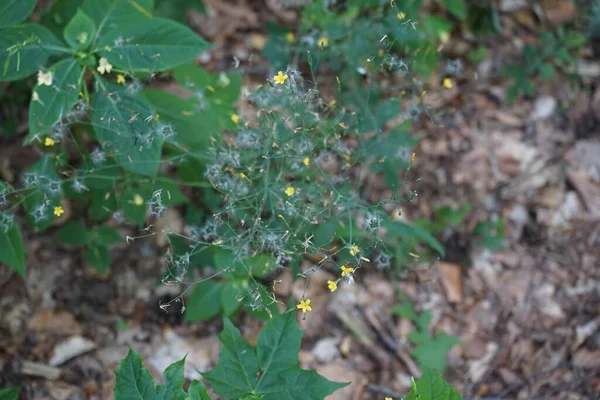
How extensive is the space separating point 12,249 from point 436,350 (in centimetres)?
196

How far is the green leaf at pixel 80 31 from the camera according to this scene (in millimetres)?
2135

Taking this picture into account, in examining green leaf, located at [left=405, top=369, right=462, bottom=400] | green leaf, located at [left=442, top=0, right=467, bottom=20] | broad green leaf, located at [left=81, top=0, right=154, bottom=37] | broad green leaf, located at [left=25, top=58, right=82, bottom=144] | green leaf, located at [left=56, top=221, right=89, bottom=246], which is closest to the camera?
green leaf, located at [left=405, top=369, right=462, bottom=400]

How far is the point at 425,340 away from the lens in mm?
2977

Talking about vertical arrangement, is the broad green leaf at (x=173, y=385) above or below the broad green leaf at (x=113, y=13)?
below

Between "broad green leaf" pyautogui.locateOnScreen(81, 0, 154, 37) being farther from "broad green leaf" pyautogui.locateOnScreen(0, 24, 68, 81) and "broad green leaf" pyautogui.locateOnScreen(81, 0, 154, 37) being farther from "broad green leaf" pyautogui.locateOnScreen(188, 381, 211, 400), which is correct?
"broad green leaf" pyautogui.locateOnScreen(188, 381, 211, 400)

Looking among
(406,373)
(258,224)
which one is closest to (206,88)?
(258,224)

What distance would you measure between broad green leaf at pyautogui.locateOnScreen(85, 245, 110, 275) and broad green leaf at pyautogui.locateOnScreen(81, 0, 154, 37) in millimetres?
964

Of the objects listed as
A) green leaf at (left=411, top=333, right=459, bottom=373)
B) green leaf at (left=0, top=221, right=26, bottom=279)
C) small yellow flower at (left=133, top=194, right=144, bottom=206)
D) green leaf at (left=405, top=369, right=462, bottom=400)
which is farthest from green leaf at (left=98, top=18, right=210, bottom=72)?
green leaf at (left=411, top=333, right=459, bottom=373)

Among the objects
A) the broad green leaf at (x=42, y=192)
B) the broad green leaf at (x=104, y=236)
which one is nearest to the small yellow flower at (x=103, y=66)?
the broad green leaf at (x=42, y=192)

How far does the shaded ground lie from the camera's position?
2725 mm

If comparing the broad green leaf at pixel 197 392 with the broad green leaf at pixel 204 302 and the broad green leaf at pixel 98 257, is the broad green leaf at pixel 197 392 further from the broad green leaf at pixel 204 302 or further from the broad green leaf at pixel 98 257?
the broad green leaf at pixel 98 257

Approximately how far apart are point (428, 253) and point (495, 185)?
0.65 metres

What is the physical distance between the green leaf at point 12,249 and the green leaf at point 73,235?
47cm

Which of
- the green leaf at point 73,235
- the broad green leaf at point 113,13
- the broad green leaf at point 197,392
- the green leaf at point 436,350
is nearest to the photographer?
the broad green leaf at point 197,392
